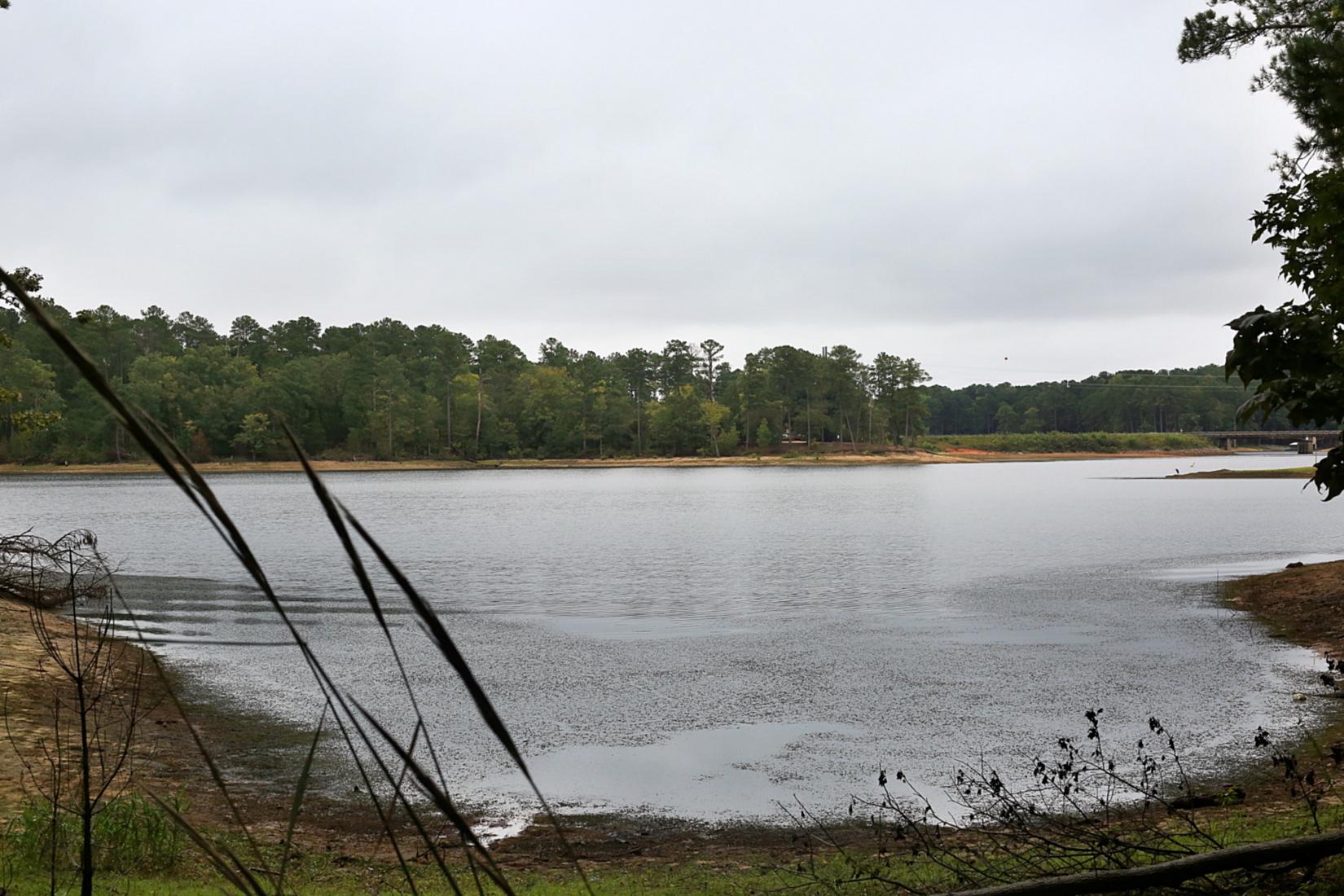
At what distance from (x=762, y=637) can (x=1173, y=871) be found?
16.5 metres

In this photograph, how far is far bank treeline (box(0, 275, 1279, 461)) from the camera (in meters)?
121

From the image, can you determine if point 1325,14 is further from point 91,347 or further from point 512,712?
point 91,347

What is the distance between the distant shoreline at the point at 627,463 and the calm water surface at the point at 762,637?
7831 cm

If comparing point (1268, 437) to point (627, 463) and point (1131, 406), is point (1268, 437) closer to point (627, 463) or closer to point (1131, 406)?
point (1131, 406)

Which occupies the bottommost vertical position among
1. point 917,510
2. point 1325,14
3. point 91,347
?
point 917,510

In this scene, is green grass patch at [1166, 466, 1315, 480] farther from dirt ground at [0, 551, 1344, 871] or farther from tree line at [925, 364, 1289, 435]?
tree line at [925, 364, 1289, 435]

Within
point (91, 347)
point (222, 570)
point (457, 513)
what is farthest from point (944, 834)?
point (91, 347)

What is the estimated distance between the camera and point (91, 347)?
121 meters

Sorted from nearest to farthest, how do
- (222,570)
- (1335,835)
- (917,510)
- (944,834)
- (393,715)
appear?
1. (1335,835)
2. (944,834)
3. (393,715)
4. (222,570)
5. (917,510)

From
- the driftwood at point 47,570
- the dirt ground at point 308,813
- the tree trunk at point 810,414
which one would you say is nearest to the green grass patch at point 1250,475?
the tree trunk at point 810,414

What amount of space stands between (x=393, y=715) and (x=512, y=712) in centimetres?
146

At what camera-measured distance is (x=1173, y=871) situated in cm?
221

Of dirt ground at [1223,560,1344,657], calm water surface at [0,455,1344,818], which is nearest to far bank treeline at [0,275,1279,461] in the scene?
calm water surface at [0,455,1344,818]

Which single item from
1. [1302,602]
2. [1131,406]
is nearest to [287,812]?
[1302,602]
